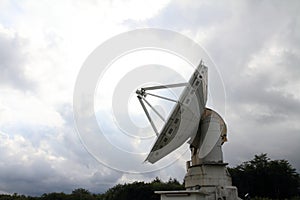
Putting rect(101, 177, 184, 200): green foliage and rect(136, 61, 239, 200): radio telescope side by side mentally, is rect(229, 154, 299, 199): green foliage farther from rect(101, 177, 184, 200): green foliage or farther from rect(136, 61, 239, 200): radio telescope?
rect(136, 61, 239, 200): radio telescope

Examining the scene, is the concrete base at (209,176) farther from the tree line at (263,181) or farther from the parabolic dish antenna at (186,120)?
the tree line at (263,181)

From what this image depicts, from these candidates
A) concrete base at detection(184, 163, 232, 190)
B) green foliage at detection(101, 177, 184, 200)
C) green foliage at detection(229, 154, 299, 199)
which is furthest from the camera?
green foliage at detection(101, 177, 184, 200)

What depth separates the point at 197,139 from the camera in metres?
19.8

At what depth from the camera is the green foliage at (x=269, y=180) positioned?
168ft

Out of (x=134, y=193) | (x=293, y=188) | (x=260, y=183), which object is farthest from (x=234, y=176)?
(x=134, y=193)

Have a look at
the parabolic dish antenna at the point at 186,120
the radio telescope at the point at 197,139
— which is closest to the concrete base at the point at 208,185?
the radio telescope at the point at 197,139

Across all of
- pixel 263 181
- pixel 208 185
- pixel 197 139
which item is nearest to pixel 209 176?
pixel 208 185

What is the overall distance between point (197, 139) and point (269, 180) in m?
38.9

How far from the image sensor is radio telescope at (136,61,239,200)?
1791cm

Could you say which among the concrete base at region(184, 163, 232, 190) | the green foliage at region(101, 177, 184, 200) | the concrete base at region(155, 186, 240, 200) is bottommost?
the concrete base at region(155, 186, 240, 200)

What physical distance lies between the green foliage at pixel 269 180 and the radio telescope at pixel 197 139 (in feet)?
120

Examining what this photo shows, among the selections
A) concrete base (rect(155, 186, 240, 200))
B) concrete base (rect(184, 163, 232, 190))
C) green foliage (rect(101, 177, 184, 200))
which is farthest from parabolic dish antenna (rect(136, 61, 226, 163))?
green foliage (rect(101, 177, 184, 200))

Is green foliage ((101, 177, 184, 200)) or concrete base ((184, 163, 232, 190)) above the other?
green foliage ((101, 177, 184, 200))

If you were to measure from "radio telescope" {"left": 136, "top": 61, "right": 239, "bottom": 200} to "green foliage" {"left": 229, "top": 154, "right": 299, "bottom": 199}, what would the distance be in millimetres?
36650
